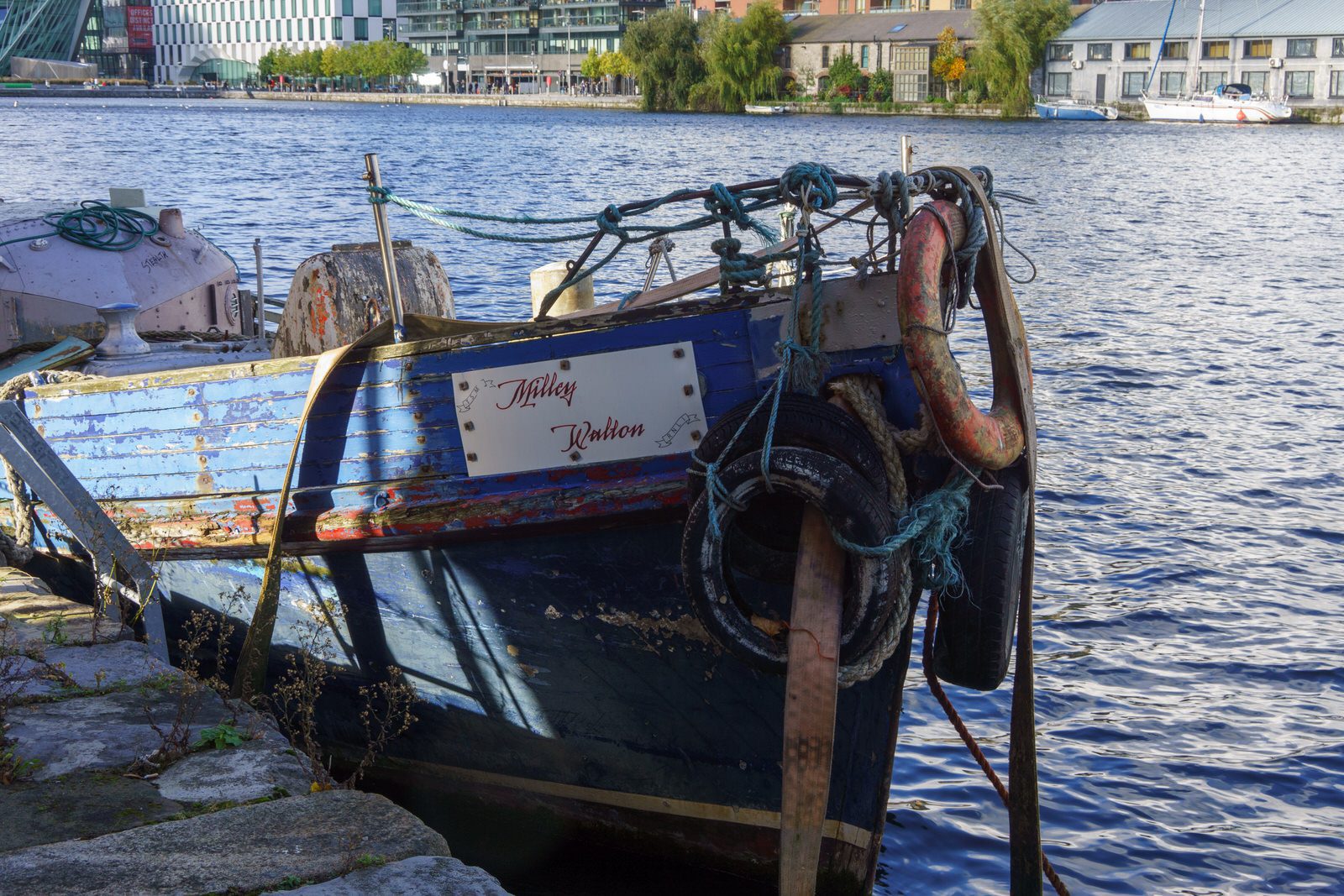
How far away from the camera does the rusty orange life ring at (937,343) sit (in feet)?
12.7

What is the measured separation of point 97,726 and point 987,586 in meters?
2.87

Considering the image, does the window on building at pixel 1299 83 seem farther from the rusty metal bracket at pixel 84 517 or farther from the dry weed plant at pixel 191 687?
the rusty metal bracket at pixel 84 517

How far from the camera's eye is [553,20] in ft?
436

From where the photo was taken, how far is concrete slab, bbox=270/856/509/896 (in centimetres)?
324

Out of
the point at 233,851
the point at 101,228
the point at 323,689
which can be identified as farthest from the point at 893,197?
the point at 101,228

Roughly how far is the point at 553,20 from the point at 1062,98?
67633 millimetres

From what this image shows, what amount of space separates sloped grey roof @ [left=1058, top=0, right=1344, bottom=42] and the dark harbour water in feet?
129

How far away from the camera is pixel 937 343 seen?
12.7 ft

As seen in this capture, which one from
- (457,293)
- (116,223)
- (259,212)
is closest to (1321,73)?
(259,212)

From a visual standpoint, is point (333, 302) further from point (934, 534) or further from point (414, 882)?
point (414, 882)

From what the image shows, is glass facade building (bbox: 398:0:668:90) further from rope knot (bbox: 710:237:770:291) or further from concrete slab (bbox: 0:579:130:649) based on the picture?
rope knot (bbox: 710:237:770:291)

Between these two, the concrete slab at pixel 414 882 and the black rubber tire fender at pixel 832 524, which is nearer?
the concrete slab at pixel 414 882

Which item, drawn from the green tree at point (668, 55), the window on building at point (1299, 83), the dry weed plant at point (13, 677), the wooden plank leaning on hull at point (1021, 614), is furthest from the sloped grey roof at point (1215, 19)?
the dry weed plant at point (13, 677)

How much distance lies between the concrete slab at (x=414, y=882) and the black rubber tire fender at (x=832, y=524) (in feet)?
3.65
